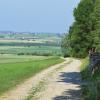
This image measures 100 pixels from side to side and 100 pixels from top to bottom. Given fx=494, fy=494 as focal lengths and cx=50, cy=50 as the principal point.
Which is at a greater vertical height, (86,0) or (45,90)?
(86,0)

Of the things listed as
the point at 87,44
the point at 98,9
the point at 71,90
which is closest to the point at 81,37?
the point at 87,44

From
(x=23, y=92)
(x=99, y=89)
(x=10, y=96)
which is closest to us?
(x=99, y=89)

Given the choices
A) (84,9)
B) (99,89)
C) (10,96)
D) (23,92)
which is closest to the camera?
(99,89)

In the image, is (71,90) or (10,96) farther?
(71,90)

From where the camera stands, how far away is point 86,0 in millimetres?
82875

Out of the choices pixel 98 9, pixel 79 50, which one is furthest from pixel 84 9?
pixel 98 9

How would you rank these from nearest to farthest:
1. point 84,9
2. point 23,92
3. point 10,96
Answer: point 10,96 → point 23,92 → point 84,9

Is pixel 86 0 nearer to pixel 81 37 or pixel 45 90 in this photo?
pixel 81 37

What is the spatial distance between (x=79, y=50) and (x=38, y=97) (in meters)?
67.7

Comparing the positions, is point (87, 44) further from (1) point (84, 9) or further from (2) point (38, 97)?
(2) point (38, 97)

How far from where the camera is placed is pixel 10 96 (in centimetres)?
2045

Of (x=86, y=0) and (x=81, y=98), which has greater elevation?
(x=86, y=0)

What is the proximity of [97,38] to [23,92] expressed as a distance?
10059 millimetres

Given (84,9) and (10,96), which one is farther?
(84,9)
